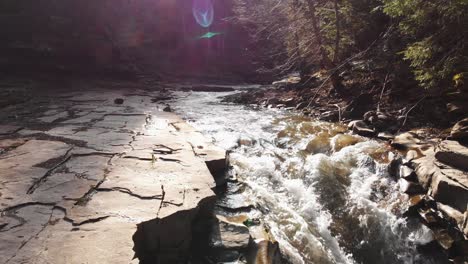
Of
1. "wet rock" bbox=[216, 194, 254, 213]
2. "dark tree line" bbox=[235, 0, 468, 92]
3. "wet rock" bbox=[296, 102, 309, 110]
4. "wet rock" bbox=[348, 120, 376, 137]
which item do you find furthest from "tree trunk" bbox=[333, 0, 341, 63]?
"wet rock" bbox=[216, 194, 254, 213]

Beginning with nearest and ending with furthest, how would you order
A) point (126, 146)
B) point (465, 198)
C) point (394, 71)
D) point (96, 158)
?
1. point (465, 198)
2. point (96, 158)
3. point (126, 146)
4. point (394, 71)

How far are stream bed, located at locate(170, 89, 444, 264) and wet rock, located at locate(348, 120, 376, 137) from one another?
0.25 m

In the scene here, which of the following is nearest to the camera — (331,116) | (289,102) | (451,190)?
(451,190)

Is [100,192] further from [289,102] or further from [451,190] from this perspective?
[289,102]

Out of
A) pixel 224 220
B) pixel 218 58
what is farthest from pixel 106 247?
pixel 218 58

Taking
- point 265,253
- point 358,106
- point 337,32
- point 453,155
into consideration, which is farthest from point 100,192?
point 337,32

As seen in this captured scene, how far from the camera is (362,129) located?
25.0 ft

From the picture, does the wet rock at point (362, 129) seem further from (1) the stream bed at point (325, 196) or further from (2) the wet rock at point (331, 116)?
(2) the wet rock at point (331, 116)

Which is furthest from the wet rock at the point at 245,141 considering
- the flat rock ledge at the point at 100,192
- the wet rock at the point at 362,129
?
the wet rock at the point at 362,129

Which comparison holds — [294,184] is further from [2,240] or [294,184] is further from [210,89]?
[210,89]

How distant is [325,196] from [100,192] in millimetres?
3614

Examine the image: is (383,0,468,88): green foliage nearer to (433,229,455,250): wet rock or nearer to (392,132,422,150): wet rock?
(392,132,422,150): wet rock

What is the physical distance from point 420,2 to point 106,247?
651 centimetres

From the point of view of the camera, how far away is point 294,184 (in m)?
5.88
